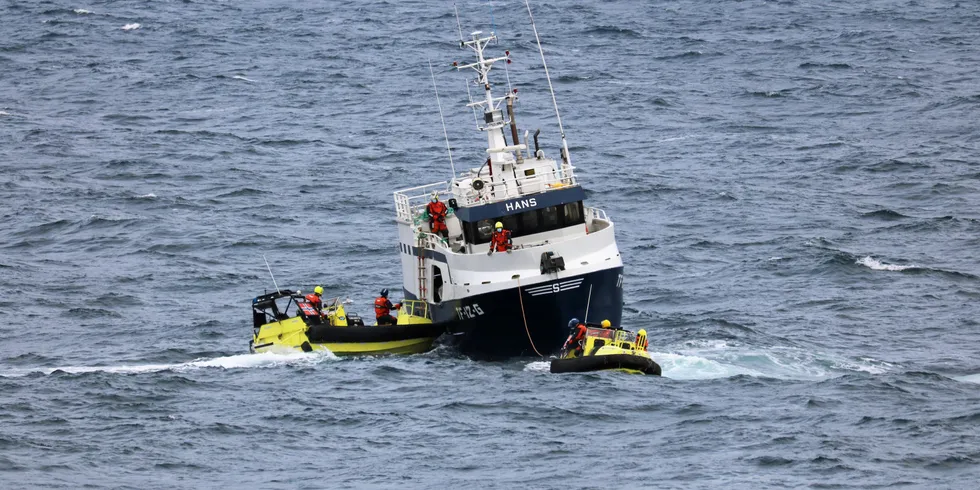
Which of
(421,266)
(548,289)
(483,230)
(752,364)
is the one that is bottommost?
(752,364)

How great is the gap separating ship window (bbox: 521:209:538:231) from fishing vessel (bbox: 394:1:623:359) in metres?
0.03

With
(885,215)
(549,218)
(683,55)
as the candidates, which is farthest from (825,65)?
(549,218)

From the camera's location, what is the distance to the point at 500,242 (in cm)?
3744

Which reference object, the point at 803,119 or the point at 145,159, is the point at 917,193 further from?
the point at 145,159

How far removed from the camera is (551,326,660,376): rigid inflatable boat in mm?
35531

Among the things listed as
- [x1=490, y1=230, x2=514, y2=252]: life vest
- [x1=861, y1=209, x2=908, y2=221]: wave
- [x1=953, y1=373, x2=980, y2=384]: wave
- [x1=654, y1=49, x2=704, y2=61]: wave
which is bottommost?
[x1=861, y1=209, x2=908, y2=221]: wave

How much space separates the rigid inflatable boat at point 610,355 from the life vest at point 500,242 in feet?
9.97

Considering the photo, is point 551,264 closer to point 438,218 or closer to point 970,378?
point 438,218

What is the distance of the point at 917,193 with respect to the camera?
58.7 meters

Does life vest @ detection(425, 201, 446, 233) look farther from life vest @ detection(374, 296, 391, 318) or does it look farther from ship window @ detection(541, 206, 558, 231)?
ship window @ detection(541, 206, 558, 231)

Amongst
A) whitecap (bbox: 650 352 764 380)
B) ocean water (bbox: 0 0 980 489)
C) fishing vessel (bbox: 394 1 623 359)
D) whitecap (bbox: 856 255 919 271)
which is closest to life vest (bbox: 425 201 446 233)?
fishing vessel (bbox: 394 1 623 359)

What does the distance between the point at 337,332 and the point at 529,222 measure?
604cm

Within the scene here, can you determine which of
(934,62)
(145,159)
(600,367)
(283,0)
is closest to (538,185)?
(600,367)

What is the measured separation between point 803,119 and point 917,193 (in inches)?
646
